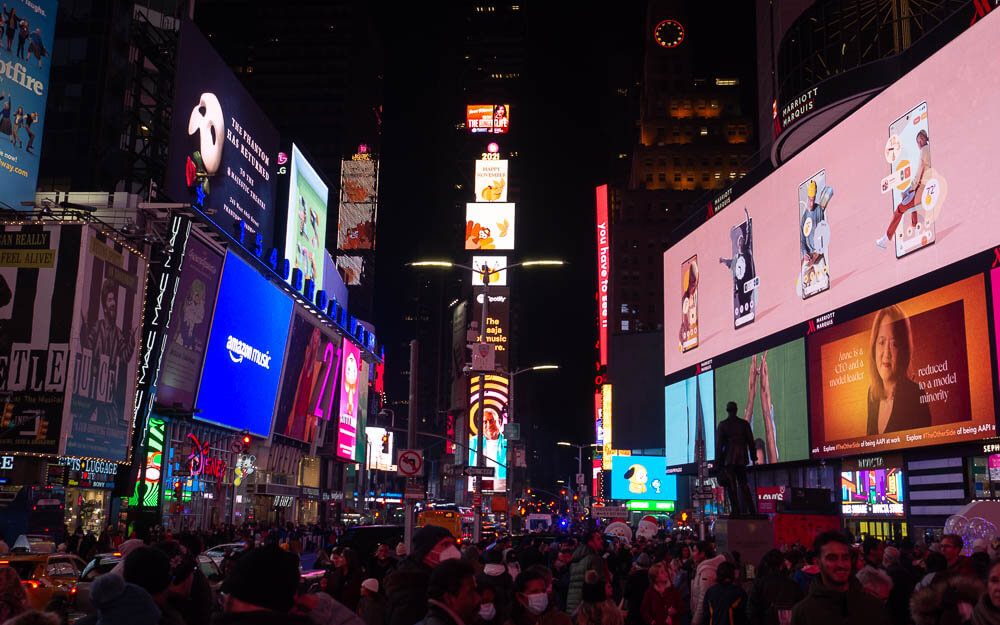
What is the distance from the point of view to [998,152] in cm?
3206

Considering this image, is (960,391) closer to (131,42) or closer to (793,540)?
(793,540)

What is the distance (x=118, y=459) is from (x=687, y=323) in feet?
112

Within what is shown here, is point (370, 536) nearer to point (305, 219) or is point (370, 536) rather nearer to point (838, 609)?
point (838, 609)

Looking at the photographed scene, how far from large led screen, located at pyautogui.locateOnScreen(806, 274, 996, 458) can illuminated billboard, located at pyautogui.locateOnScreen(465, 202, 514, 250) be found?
4742 cm

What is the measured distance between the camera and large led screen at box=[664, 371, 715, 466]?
2280 inches

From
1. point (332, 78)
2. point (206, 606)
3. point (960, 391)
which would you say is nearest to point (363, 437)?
point (960, 391)

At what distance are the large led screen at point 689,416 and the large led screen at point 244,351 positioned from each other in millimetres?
26623

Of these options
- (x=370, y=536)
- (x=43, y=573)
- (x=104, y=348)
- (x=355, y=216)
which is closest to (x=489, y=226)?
(x=104, y=348)

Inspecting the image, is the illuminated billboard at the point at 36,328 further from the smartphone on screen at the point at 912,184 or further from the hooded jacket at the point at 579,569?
the smartphone on screen at the point at 912,184

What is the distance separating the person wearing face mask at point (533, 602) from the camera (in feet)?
26.2

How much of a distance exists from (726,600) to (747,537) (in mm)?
11050

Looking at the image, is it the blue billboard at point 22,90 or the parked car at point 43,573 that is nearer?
the parked car at point 43,573

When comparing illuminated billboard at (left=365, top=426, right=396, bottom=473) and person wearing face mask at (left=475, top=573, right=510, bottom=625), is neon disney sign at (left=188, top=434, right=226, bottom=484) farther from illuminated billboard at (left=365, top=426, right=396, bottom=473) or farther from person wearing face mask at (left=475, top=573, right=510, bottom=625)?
illuminated billboard at (left=365, top=426, right=396, bottom=473)

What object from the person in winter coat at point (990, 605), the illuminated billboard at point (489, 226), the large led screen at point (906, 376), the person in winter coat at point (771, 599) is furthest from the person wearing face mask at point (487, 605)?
the illuminated billboard at point (489, 226)
